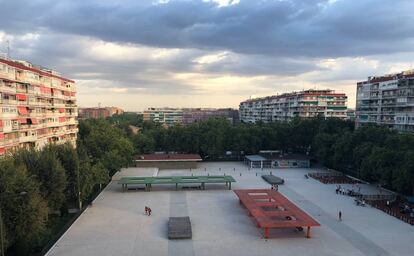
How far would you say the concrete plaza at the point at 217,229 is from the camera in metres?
28.5

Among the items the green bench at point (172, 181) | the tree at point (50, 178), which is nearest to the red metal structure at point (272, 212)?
the green bench at point (172, 181)

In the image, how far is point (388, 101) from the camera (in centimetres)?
6975

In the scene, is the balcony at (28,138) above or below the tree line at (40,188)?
above

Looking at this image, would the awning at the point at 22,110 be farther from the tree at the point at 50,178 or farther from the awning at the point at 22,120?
the tree at the point at 50,178

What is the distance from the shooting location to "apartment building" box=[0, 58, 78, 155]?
1651 inches

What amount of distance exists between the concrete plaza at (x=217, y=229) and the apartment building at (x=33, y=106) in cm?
1304

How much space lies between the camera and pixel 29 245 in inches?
1121

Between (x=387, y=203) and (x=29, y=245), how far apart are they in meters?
39.5

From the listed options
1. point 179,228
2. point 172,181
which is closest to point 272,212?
point 179,228

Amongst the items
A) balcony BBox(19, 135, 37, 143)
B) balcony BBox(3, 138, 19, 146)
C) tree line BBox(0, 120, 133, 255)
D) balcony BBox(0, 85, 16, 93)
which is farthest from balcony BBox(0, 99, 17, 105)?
tree line BBox(0, 120, 133, 255)

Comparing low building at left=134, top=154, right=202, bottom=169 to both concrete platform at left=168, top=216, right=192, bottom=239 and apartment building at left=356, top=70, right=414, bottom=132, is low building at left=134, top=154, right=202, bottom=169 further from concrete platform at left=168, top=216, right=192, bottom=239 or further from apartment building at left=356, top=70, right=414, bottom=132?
apartment building at left=356, top=70, right=414, bottom=132

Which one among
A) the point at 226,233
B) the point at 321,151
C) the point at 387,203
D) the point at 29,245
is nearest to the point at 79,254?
the point at 29,245

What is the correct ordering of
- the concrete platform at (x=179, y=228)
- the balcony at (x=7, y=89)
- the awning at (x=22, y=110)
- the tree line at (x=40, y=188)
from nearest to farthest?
the tree line at (x=40, y=188) → the concrete platform at (x=179, y=228) → the balcony at (x=7, y=89) → the awning at (x=22, y=110)

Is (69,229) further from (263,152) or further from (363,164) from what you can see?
(263,152)
